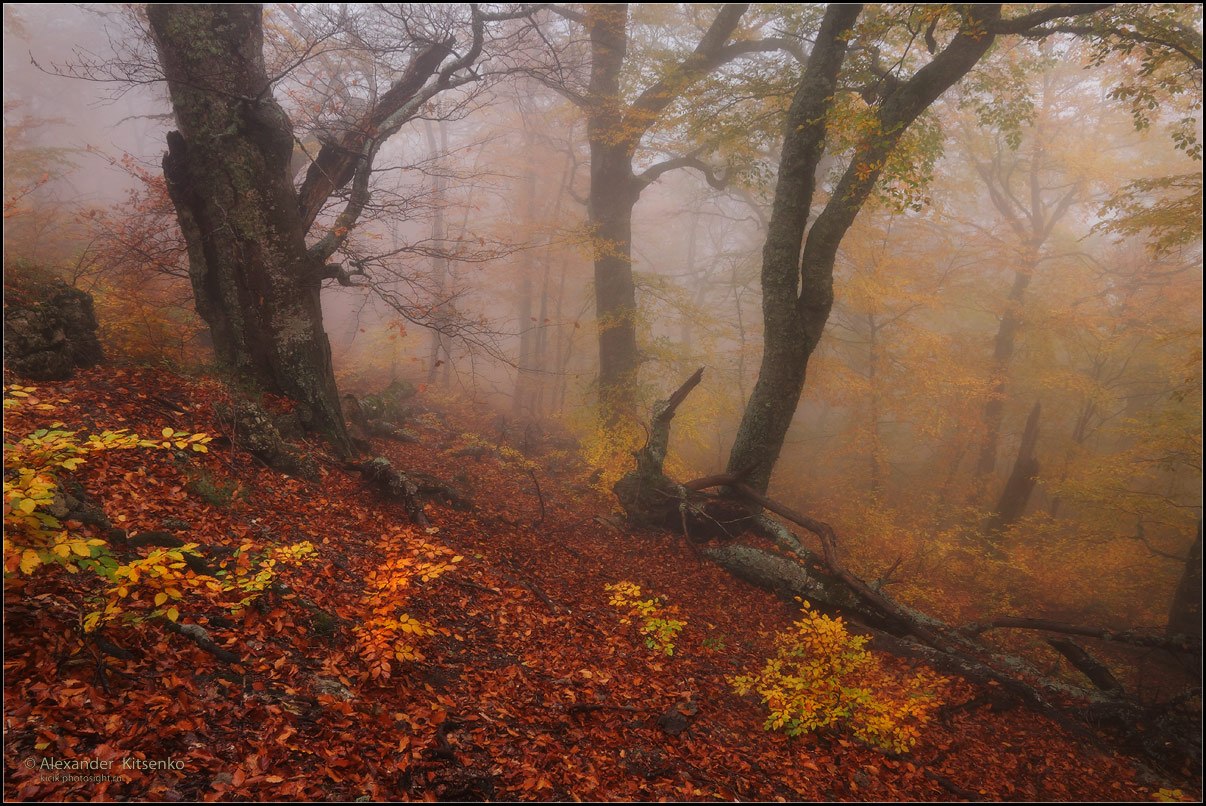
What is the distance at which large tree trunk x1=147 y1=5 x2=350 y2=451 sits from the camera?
640cm

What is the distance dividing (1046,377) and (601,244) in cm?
1270

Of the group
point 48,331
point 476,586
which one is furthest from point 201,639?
point 48,331

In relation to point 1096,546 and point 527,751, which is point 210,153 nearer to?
point 527,751

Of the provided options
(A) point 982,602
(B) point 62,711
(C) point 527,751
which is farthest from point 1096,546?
(B) point 62,711

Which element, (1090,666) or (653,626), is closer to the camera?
(653,626)

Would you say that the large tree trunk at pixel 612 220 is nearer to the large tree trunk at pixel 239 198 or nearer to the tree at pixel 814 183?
the tree at pixel 814 183

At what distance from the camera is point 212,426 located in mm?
6117

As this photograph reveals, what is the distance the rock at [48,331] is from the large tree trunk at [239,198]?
123 cm

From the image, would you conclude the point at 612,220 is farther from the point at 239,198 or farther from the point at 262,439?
the point at 262,439

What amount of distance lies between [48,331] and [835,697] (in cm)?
915

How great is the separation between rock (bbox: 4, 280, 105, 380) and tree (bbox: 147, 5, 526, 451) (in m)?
1.24

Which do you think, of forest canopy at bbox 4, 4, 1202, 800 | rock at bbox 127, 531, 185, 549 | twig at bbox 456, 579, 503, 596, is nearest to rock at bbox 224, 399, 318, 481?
forest canopy at bbox 4, 4, 1202, 800

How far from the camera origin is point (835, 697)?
15.1 ft

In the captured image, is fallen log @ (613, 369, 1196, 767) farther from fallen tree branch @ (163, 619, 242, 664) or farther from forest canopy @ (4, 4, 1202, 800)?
fallen tree branch @ (163, 619, 242, 664)
